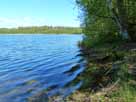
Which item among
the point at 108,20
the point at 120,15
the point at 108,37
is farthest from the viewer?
the point at 108,37

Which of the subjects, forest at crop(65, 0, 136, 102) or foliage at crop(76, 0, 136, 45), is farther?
foliage at crop(76, 0, 136, 45)

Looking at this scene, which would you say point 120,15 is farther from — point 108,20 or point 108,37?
point 108,37

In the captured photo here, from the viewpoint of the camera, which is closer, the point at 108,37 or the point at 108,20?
the point at 108,20

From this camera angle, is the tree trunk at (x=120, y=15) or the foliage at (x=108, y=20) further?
the foliage at (x=108, y=20)

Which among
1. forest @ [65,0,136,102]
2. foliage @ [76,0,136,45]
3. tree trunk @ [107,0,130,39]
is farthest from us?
foliage @ [76,0,136,45]

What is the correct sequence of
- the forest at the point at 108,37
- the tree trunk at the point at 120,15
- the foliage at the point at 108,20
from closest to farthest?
the forest at the point at 108,37, the tree trunk at the point at 120,15, the foliage at the point at 108,20

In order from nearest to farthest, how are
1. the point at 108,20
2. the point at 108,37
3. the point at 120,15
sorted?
the point at 120,15 < the point at 108,20 < the point at 108,37

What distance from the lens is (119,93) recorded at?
866cm

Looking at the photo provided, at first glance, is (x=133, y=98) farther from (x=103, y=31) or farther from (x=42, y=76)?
(x=103, y=31)

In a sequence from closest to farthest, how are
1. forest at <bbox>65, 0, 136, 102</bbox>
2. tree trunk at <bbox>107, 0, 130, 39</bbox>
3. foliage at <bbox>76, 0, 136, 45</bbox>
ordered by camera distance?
forest at <bbox>65, 0, 136, 102</bbox>, tree trunk at <bbox>107, 0, 130, 39</bbox>, foliage at <bbox>76, 0, 136, 45</bbox>

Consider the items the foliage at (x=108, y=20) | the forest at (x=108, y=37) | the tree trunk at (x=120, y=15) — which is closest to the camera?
the forest at (x=108, y=37)

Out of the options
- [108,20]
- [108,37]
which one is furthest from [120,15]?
[108,37]

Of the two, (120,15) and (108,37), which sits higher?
(120,15)

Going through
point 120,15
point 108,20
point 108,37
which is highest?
point 120,15
